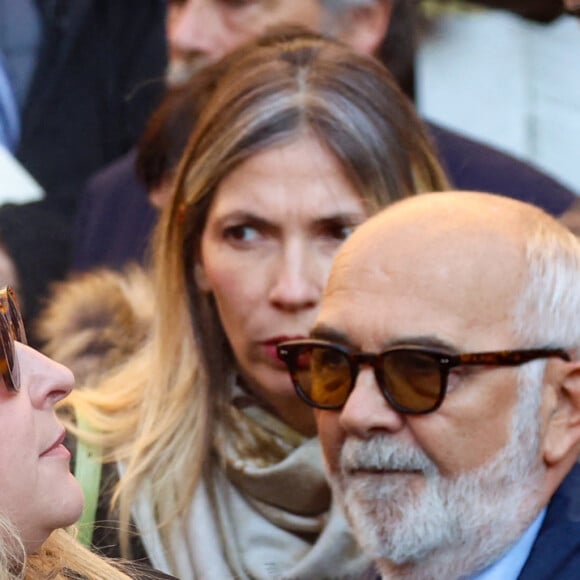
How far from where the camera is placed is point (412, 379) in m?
1.99

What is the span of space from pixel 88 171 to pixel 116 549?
1744 mm

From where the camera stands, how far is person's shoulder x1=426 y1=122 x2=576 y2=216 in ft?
9.73

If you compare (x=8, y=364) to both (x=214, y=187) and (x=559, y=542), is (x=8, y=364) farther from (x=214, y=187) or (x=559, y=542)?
(x=214, y=187)

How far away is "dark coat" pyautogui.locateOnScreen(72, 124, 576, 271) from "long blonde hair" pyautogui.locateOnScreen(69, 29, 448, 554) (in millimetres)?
447

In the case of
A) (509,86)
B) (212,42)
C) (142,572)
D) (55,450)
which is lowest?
(509,86)

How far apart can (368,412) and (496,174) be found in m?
1.15

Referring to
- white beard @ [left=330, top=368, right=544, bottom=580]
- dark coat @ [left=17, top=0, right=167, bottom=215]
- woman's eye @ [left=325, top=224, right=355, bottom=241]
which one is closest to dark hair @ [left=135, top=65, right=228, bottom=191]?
dark coat @ [left=17, top=0, right=167, bottom=215]

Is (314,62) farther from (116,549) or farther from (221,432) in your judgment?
(116,549)

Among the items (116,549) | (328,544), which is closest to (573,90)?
(328,544)

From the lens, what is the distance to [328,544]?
231 cm

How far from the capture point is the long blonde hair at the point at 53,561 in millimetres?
1658

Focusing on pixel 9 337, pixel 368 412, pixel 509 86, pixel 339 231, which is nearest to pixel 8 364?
pixel 9 337

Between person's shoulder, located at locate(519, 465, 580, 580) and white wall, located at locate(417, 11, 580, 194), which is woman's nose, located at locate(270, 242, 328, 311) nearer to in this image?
person's shoulder, located at locate(519, 465, 580, 580)

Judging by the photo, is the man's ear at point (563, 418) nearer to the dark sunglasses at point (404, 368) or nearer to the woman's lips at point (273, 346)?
A: the dark sunglasses at point (404, 368)
